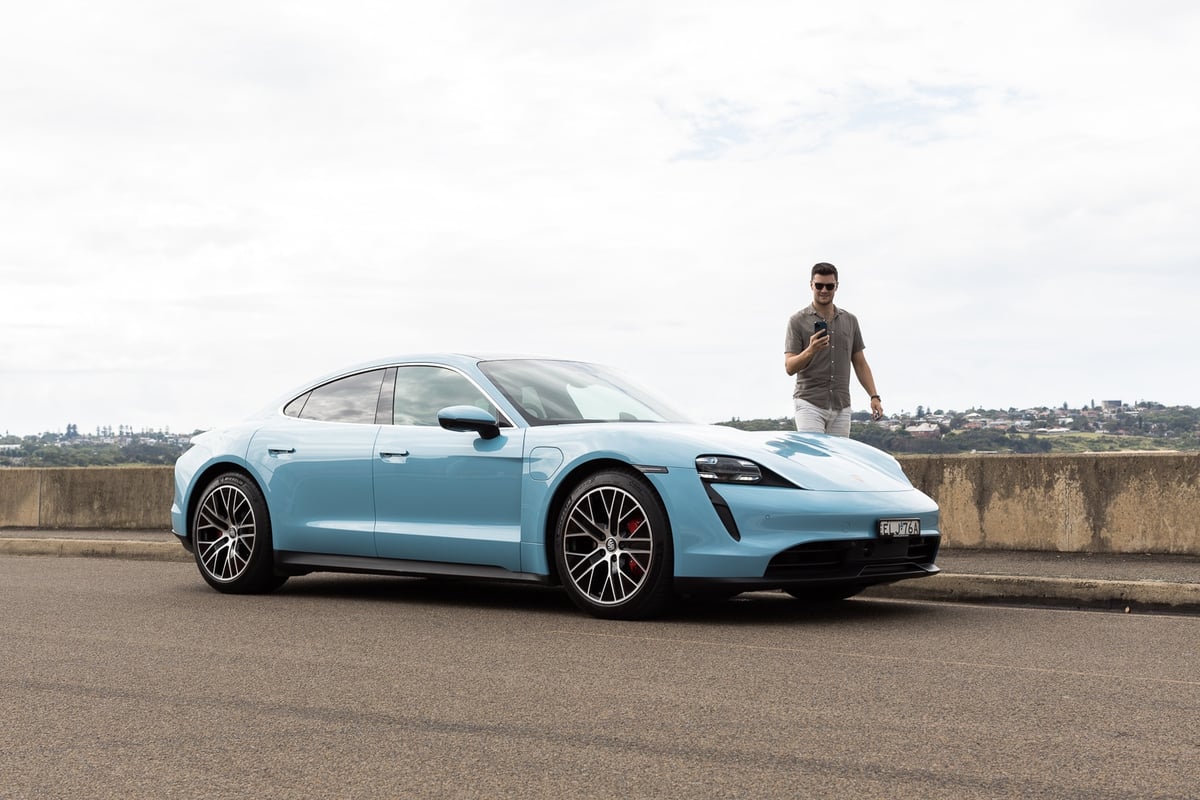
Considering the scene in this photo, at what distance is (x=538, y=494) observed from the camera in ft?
25.3

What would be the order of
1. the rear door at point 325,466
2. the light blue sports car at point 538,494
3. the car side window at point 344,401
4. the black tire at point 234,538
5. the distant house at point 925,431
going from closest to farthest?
the light blue sports car at point 538,494 < the rear door at point 325,466 < the car side window at point 344,401 < the black tire at point 234,538 < the distant house at point 925,431

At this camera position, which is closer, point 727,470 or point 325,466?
point 727,470

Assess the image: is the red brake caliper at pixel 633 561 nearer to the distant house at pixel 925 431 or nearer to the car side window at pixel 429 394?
the car side window at pixel 429 394

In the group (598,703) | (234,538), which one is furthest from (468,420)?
(598,703)

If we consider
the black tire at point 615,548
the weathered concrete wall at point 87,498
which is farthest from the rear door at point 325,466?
the weathered concrete wall at point 87,498

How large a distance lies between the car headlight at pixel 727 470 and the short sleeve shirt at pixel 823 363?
9.76ft

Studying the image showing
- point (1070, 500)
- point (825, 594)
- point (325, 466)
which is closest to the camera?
point (825, 594)

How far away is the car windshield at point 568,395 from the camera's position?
A: 8.23m

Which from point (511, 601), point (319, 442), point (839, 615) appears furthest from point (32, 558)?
point (839, 615)

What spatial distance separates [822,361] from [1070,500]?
2.55 meters

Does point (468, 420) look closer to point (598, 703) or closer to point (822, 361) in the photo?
point (598, 703)

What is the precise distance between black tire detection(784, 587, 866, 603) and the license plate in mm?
824

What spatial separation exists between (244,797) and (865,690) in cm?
246

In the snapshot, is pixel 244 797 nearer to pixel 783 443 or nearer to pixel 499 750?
pixel 499 750
